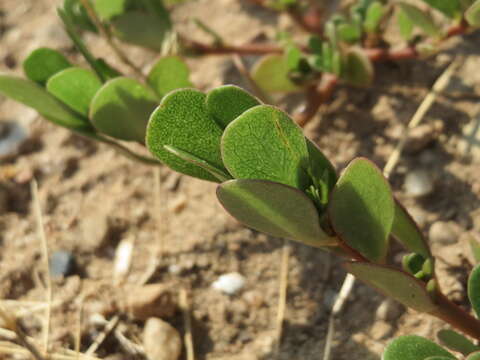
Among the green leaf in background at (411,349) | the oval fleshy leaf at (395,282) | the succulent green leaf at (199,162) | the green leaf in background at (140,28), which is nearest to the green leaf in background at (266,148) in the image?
the succulent green leaf at (199,162)

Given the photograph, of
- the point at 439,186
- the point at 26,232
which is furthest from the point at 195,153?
the point at 26,232

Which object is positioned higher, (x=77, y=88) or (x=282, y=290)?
(x=77, y=88)

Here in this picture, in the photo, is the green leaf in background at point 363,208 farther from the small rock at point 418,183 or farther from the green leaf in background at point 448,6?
the green leaf in background at point 448,6

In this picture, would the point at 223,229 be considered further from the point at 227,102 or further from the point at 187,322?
the point at 227,102

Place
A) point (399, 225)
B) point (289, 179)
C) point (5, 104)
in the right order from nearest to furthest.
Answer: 1. point (289, 179)
2. point (399, 225)
3. point (5, 104)

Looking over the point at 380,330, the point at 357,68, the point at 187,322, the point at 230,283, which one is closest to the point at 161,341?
the point at 187,322

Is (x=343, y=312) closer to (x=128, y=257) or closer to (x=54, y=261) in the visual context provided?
(x=128, y=257)

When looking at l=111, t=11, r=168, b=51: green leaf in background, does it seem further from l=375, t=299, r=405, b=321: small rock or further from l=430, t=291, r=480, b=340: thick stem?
l=430, t=291, r=480, b=340: thick stem
